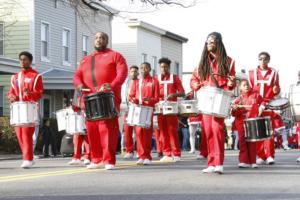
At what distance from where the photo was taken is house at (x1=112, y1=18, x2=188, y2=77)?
179 feet

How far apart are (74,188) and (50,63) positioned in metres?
30.1

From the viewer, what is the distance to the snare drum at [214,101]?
38.1ft

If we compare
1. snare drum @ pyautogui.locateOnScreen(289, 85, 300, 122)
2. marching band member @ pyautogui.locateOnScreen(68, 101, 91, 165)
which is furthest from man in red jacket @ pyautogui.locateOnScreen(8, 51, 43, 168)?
snare drum @ pyautogui.locateOnScreen(289, 85, 300, 122)

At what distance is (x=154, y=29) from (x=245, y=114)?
43.1 metres

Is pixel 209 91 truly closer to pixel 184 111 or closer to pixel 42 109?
pixel 184 111

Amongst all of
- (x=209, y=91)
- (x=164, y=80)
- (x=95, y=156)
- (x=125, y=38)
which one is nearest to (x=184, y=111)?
(x=164, y=80)

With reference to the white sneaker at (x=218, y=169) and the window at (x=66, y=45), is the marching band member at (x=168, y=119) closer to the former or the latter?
the white sneaker at (x=218, y=169)

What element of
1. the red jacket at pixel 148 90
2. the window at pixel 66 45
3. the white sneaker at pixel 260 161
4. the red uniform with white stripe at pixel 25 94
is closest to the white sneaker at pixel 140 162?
the red jacket at pixel 148 90

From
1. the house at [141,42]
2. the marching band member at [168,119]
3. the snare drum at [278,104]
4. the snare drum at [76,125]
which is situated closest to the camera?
the snare drum at [278,104]

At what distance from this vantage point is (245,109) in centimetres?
1430

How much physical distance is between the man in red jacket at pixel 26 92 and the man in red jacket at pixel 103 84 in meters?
1.55

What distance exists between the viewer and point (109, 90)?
42.0ft

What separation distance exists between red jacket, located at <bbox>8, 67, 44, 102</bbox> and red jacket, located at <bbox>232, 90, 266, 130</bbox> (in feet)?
11.9

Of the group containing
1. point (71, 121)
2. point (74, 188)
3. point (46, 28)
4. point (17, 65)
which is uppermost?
point (46, 28)
